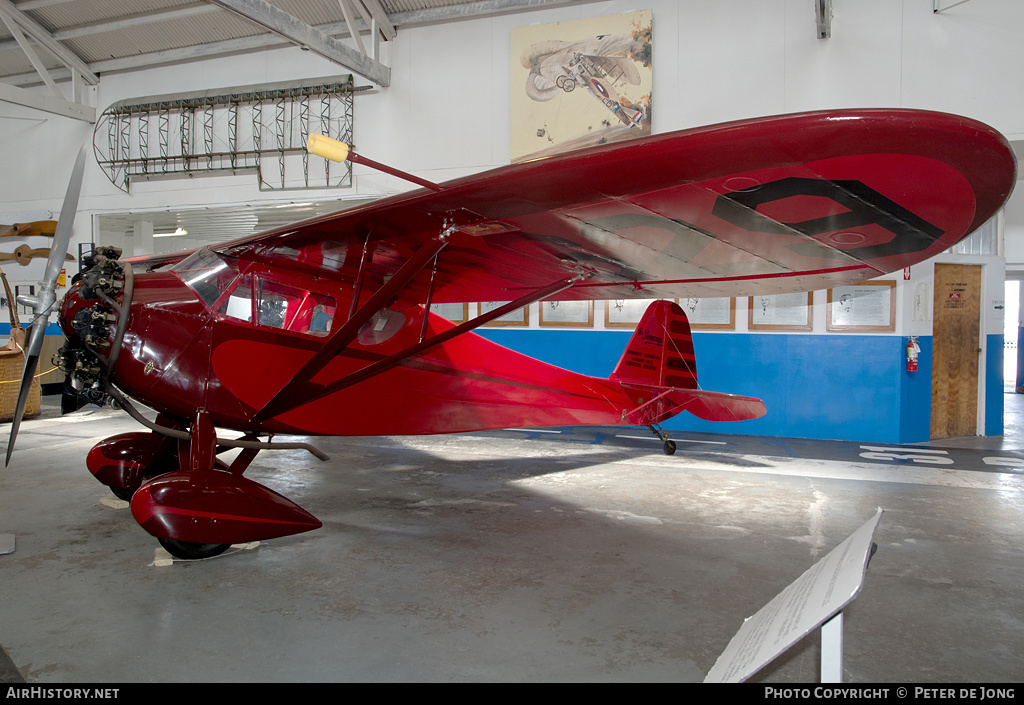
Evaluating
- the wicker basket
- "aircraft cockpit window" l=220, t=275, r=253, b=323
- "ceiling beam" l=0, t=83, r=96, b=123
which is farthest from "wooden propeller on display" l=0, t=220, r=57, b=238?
"aircraft cockpit window" l=220, t=275, r=253, b=323

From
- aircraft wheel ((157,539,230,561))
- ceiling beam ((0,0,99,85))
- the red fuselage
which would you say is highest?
ceiling beam ((0,0,99,85))

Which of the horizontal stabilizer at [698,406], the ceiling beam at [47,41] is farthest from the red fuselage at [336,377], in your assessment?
the ceiling beam at [47,41]

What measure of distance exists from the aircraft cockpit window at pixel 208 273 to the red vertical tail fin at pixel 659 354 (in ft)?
12.7

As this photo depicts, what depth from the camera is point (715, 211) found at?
8.00 feet

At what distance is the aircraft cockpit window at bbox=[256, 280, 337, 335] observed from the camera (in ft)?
12.8

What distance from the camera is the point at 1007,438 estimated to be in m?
7.79

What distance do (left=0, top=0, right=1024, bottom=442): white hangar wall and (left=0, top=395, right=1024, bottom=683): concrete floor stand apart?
252 centimetres

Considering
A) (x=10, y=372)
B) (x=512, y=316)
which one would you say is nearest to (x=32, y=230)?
(x=10, y=372)

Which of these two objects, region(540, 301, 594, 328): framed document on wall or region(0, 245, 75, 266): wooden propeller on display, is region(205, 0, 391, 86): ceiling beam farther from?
region(0, 245, 75, 266): wooden propeller on display

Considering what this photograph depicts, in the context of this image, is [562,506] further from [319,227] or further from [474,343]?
[319,227]

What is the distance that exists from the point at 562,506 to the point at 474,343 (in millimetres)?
1540

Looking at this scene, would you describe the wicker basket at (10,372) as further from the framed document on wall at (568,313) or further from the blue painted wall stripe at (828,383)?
the blue painted wall stripe at (828,383)

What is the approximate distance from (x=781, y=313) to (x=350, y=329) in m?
6.48
